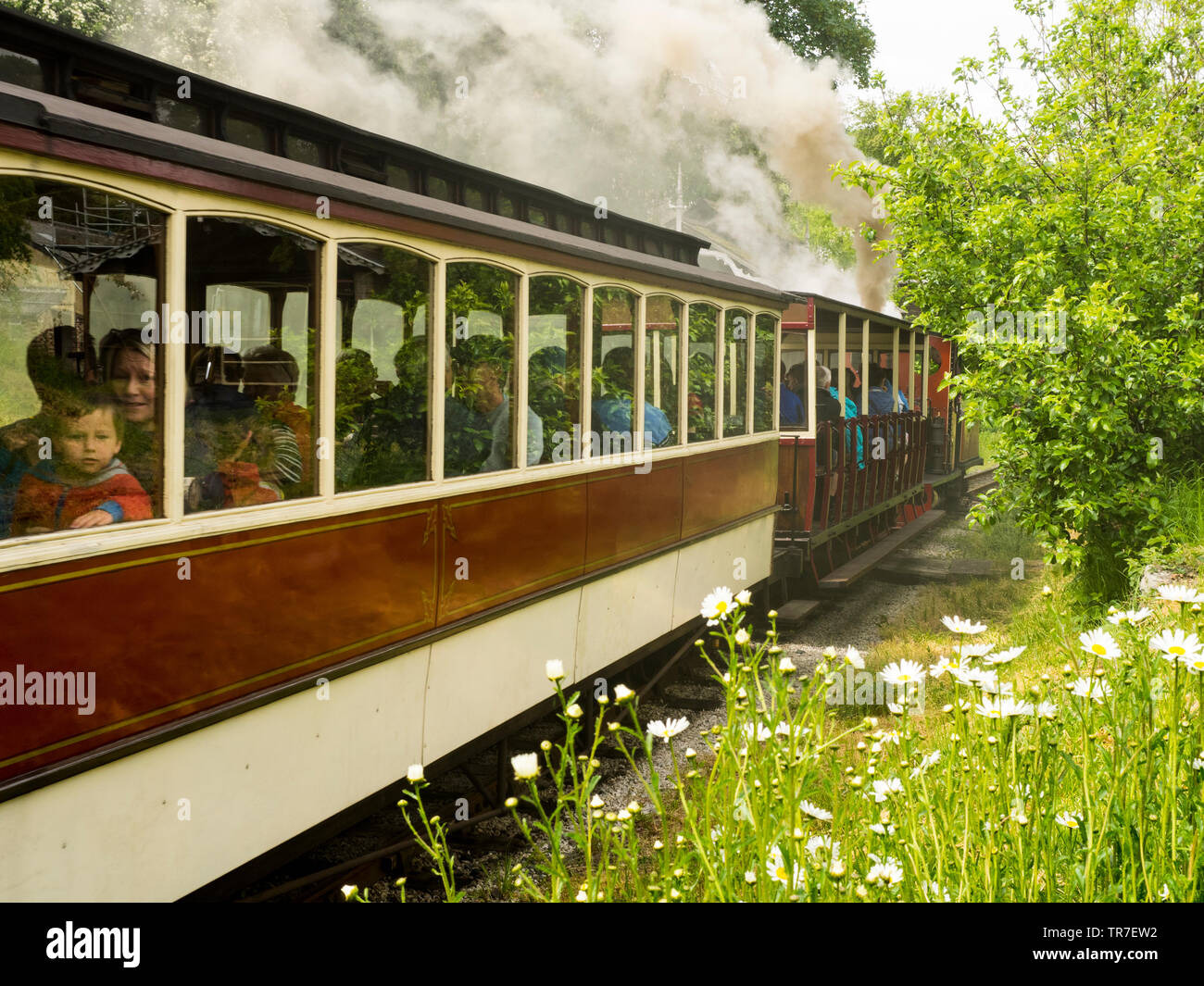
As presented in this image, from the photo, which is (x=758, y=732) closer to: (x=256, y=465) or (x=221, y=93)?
(x=256, y=465)

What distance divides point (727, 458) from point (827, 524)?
2.75 metres

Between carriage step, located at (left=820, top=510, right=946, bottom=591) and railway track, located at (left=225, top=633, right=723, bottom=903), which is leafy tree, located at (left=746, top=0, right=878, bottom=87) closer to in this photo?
carriage step, located at (left=820, top=510, right=946, bottom=591)

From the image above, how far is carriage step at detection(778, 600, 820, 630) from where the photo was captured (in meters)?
9.29

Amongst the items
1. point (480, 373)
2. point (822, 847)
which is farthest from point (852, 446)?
point (822, 847)

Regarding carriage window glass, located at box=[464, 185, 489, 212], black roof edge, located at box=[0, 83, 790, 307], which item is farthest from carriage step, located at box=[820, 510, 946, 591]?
carriage window glass, located at box=[464, 185, 489, 212]

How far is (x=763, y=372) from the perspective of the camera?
8953 millimetres

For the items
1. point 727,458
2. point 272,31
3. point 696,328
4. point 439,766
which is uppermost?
point 272,31

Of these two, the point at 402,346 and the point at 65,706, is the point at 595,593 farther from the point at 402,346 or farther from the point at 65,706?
the point at 65,706

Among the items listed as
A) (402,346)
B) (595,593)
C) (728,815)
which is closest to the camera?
(728,815)

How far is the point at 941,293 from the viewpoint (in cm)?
870

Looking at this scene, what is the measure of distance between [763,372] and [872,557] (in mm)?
3413

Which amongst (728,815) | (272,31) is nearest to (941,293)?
(728,815)
